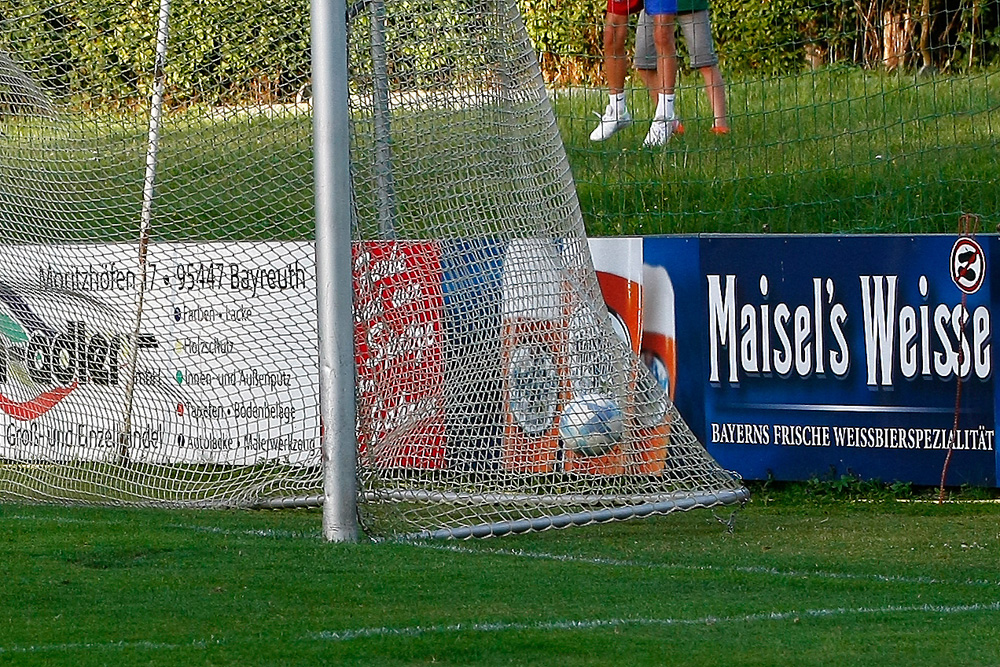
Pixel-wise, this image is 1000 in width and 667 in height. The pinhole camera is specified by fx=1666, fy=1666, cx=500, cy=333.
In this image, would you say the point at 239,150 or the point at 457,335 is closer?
the point at 457,335

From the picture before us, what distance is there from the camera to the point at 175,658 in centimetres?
432

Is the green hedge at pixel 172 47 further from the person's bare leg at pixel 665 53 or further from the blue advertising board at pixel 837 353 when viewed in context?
the person's bare leg at pixel 665 53

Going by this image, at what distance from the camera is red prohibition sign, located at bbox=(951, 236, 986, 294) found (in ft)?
25.6

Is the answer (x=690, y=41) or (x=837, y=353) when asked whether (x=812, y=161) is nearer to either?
(x=690, y=41)

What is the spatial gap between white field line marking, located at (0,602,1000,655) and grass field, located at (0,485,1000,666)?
1 cm

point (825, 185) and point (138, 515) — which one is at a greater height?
point (825, 185)

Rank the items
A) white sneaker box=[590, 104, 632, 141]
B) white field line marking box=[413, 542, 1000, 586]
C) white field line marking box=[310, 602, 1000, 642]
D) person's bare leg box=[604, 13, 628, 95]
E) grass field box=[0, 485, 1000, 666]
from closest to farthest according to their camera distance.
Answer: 1. grass field box=[0, 485, 1000, 666]
2. white field line marking box=[310, 602, 1000, 642]
3. white field line marking box=[413, 542, 1000, 586]
4. white sneaker box=[590, 104, 632, 141]
5. person's bare leg box=[604, 13, 628, 95]

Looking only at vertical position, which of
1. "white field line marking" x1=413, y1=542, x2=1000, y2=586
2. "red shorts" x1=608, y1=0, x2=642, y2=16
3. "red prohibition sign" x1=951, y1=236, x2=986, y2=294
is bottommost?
"white field line marking" x1=413, y1=542, x2=1000, y2=586

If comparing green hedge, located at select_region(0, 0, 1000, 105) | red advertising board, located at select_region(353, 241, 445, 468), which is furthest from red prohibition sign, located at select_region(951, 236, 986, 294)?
red advertising board, located at select_region(353, 241, 445, 468)

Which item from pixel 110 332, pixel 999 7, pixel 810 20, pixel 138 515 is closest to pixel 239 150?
pixel 110 332

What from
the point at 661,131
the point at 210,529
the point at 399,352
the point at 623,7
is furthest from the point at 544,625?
the point at 623,7

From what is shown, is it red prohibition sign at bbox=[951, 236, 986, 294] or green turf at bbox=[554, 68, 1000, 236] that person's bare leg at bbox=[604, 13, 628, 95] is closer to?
green turf at bbox=[554, 68, 1000, 236]

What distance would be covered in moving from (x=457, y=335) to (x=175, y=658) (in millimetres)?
2709

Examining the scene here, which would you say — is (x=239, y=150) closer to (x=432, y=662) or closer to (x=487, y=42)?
(x=487, y=42)
